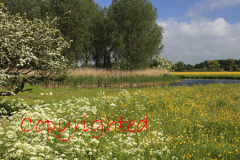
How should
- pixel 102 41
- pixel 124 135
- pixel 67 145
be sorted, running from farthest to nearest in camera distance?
1. pixel 102 41
2. pixel 124 135
3. pixel 67 145

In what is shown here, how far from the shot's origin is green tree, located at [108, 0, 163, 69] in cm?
3197

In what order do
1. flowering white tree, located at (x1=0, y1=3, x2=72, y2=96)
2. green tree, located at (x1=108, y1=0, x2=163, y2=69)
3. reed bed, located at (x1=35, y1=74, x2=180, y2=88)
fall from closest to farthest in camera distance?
flowering white tree, located at (x1=0, y1=3, x2=72, y2=96)
reed bed, located at (x1=35, y1=74, x2=180, y2=88)
green tree, located at (x1=108, y1=0, x2=163, y2=69)

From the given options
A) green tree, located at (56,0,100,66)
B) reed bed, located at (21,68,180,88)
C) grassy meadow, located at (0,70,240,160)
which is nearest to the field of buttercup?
grassy meadow, located at (0,70,240,160)

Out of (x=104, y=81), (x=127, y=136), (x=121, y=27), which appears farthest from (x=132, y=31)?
(x=127, y=136)

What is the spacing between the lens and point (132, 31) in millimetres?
32781

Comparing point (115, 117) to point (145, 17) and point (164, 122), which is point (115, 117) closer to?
point (164, 122)

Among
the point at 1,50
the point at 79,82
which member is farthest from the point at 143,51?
the point at 1,50

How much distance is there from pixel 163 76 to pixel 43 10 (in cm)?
2884

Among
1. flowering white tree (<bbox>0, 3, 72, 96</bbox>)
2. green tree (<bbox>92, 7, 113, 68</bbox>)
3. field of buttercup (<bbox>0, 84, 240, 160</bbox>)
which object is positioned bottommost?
field of buttercup (<bbox>0, 84, 240, 160</bbox>)

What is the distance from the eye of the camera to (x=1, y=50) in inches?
335

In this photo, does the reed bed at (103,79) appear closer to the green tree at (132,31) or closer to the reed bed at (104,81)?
the reed bed at (104,81)

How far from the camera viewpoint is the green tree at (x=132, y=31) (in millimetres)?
31969

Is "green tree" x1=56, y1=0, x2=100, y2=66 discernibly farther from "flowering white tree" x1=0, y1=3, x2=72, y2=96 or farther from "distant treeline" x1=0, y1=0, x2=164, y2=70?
"flowering white tree" x1=0, y1=3, x2=72, y2=96

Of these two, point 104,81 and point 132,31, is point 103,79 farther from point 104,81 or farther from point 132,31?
point 132,31
